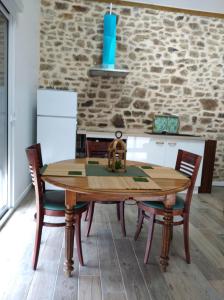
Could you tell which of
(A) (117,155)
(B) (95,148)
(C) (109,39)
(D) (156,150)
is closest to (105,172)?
(A) (117,155)

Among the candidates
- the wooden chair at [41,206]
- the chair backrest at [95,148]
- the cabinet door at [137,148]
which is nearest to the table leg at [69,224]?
the wooden chair at [41,206]

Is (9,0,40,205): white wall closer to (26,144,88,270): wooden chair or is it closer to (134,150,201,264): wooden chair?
(26,144,88,270): wooden chair

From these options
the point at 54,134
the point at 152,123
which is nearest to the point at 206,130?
the point at 152,123

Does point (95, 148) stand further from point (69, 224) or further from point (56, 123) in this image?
point (69, 224)

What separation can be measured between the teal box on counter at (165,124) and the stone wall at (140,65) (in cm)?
12

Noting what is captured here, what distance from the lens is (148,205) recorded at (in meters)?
2.15

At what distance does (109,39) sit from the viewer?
13.8 feet

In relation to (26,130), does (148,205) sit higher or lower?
lower

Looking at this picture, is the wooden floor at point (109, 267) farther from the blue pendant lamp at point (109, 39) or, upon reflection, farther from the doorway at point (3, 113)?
the blue pendant lamp at point (109, 39)

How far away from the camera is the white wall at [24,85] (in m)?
3.08

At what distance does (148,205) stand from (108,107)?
2.87 m

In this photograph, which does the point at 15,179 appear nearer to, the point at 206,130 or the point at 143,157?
the point at 143,157

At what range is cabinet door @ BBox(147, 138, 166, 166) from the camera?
415cm

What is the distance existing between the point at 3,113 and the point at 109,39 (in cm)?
230
